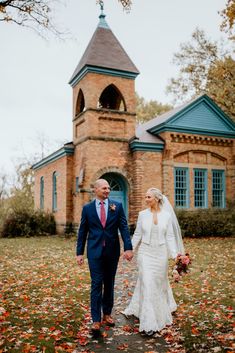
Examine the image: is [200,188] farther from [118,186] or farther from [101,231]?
[101,231]

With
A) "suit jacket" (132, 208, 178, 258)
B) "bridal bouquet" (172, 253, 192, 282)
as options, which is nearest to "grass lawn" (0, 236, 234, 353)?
"bridal bouquet" (172, 253, 192, 282)

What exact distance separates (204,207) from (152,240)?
1666 centimetres

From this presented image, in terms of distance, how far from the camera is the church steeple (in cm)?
1933

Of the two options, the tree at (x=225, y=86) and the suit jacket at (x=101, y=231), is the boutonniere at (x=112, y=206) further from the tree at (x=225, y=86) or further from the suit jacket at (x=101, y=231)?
the tree at (x=225, y=86)

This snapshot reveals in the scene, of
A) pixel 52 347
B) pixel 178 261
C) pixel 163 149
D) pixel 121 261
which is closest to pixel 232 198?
pixel 163 149

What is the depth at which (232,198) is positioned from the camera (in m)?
22.4

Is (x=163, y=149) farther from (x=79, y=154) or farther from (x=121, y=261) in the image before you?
(x=121, y=261)

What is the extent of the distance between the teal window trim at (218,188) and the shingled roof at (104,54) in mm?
7823

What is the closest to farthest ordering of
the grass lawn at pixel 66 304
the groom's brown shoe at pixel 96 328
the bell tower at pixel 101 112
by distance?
the grass lawn at pixel 66 304
the groom's brown shoe at pixel 96 328
the bell tower at pixel 101 112

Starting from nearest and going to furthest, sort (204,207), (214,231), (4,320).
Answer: (4,320)
(214,231)
(204,207)

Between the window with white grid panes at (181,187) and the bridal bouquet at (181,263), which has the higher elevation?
the window with white grid panes at (181,187)

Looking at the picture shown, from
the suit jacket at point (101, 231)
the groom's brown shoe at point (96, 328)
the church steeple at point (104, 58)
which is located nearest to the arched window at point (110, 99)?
the church steeple at point (104, 58)

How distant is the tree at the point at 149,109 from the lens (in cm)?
4509

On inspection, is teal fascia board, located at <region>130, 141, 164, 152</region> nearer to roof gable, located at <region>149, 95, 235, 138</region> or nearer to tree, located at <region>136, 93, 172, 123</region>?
roof gable, located at <region>149, 95, 235, 138</region>
